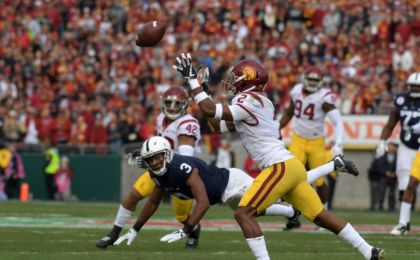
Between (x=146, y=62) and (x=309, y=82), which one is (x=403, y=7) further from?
(x=309, y=82)

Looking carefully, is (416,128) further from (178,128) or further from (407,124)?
(178,128)

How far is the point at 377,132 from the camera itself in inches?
762

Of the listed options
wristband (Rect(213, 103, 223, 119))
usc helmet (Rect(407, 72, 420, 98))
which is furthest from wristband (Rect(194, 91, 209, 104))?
usc helmet (Rect(407, 72, 420, 98))

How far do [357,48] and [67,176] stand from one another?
5.83 meters

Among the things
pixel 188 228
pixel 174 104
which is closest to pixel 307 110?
pixel 174 104

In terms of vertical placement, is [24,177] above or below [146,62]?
below

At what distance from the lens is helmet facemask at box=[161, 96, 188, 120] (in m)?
9.99

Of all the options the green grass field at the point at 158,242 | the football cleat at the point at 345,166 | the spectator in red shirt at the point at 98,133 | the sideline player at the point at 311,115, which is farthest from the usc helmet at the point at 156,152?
the spectator in red shirt at the point at 98,133

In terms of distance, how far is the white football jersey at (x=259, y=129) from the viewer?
24.5ft

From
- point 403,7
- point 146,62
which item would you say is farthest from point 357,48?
point 146,62

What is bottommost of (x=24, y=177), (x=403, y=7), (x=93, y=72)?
(x=24, y=177)

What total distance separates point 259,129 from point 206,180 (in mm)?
1474

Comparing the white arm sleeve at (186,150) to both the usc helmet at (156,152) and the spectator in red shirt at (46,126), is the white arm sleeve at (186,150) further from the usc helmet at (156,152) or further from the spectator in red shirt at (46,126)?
the spectator in red shirt at (46,126)

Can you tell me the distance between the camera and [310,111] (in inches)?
470
